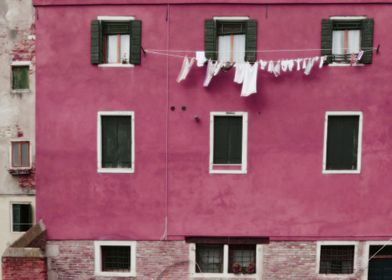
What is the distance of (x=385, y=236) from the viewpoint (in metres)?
8.80

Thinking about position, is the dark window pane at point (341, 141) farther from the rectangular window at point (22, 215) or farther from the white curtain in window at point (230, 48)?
the rectangular window at point (22, 215)

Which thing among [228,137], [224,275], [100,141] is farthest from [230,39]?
[224,275]

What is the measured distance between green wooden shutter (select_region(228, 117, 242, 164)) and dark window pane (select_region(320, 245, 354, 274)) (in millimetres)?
3137

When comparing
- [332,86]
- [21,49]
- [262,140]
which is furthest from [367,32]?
[21,49]

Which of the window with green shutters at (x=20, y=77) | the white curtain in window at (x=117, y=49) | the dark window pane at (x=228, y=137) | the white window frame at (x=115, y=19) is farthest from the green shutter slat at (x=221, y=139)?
the window with green shutters at (x=20, y=77)

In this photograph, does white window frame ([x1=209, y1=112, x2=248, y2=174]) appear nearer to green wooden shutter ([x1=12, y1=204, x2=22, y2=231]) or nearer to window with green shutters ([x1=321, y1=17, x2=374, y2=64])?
window with green shutters ([x1=321, y1=17, x2=374, y2=64])

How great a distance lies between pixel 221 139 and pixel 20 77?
590 centimetres

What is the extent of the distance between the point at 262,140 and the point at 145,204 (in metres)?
3.20

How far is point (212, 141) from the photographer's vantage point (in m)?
8.73

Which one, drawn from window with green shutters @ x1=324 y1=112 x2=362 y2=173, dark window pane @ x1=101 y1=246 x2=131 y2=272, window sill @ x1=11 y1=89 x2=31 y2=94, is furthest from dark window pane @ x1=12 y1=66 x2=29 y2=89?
window with green shutters @ x1=324 y1=112 x2=362 y2=173

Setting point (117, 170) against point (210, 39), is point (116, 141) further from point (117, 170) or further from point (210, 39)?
point (210, 39)

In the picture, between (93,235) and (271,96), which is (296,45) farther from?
(93,235)

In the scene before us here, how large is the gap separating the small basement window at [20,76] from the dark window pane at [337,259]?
896 centimetres

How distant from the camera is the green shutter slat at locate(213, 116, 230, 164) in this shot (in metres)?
8.75
